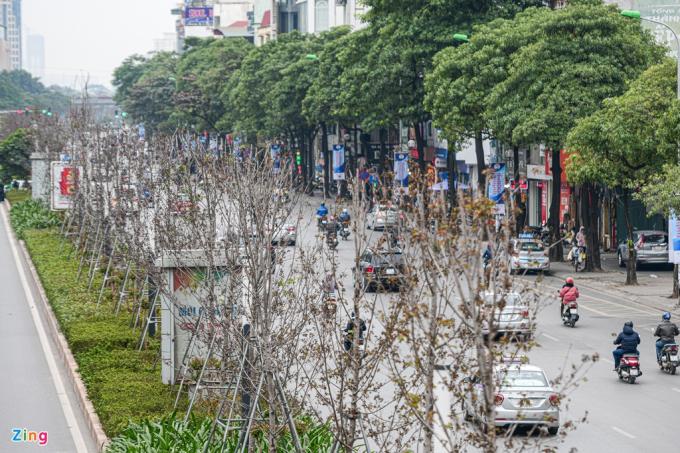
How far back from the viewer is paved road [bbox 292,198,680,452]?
23078 mm

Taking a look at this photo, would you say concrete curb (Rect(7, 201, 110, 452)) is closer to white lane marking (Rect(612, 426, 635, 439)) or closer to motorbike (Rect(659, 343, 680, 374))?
white lane marking (Rect(612, 426, 635, 439))

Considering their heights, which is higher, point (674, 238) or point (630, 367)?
point (674, 238)

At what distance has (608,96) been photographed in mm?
48062

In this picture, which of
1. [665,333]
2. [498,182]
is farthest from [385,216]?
[498,182]

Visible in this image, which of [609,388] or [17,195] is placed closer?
[609,388]

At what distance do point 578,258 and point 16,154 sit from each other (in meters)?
48.9

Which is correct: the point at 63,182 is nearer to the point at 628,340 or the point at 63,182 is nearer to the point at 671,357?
the point at 671,357

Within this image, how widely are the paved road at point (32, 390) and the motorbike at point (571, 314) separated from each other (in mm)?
13279

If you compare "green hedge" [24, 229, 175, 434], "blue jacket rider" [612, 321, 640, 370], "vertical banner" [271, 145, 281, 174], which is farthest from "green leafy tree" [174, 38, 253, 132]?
"blue jacket rider" [612, 321, 640, 370]

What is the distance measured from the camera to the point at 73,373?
28.2 meters

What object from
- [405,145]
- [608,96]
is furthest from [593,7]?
[405,145]

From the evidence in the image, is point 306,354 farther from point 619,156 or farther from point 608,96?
point 608,96

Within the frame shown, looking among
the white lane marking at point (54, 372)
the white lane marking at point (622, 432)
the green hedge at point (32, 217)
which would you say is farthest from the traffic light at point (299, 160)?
the white lane marking at point (622, 432)

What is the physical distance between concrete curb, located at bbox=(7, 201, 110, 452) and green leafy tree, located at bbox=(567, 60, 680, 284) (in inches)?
675
